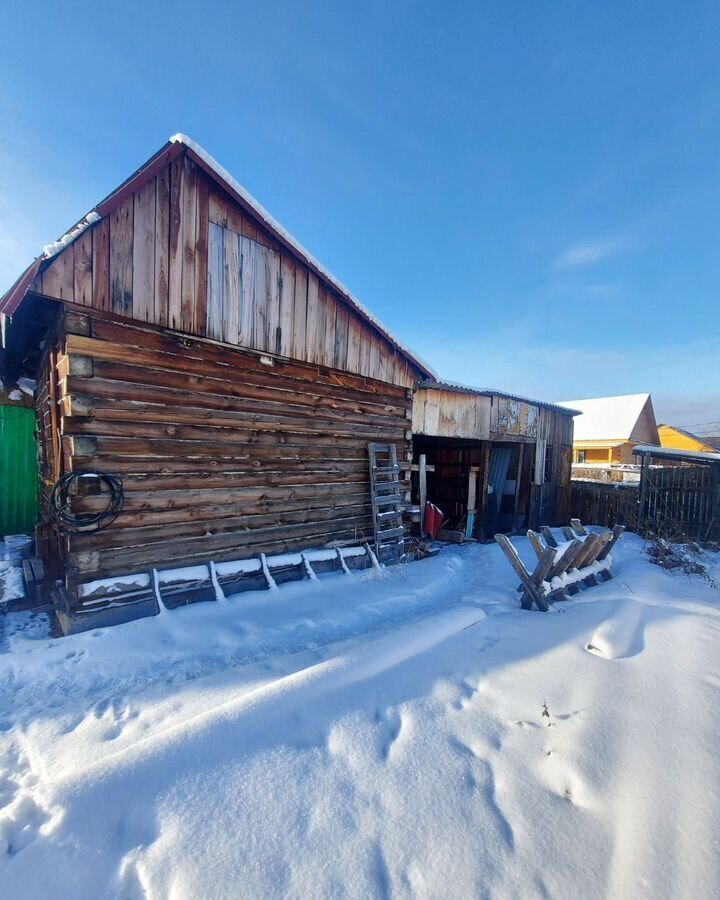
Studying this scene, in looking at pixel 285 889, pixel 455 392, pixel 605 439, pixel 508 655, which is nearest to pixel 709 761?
pixel 508 655

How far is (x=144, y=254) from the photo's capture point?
4.97 metres

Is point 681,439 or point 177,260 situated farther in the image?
point 681,439

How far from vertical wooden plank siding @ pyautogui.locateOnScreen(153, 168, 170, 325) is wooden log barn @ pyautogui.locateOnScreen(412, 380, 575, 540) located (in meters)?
6.37

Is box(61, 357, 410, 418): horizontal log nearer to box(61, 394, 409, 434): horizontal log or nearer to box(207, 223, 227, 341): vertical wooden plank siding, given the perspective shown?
box(61, 394, 409, 434): horizontal log

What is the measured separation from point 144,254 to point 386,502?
17.2ft

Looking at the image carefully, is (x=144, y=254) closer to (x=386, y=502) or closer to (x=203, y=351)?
(x=203, y=351)

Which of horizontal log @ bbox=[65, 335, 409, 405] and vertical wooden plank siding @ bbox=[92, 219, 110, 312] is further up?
vertical wooden plank siding @ bbox=[92, 219, 110, 312]

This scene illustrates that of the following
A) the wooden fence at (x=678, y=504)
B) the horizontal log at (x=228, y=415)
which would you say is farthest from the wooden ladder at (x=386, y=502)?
the wooden fence at (x=678, y=504)

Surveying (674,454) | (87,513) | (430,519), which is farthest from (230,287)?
(674,454)

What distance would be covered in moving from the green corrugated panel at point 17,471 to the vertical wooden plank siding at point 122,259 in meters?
6.77

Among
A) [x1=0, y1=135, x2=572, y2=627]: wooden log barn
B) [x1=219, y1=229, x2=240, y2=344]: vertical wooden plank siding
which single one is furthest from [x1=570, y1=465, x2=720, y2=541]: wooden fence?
[x1=219, y1=229, x2=240, y2=344]: vertical wooden plank siding

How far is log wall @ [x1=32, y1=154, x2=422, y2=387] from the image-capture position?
15.3 feet

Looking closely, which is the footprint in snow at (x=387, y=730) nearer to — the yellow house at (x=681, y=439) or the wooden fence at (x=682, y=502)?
the wooden fence at (x=682, y=502)

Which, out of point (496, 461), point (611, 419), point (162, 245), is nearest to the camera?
point (162, 245)
